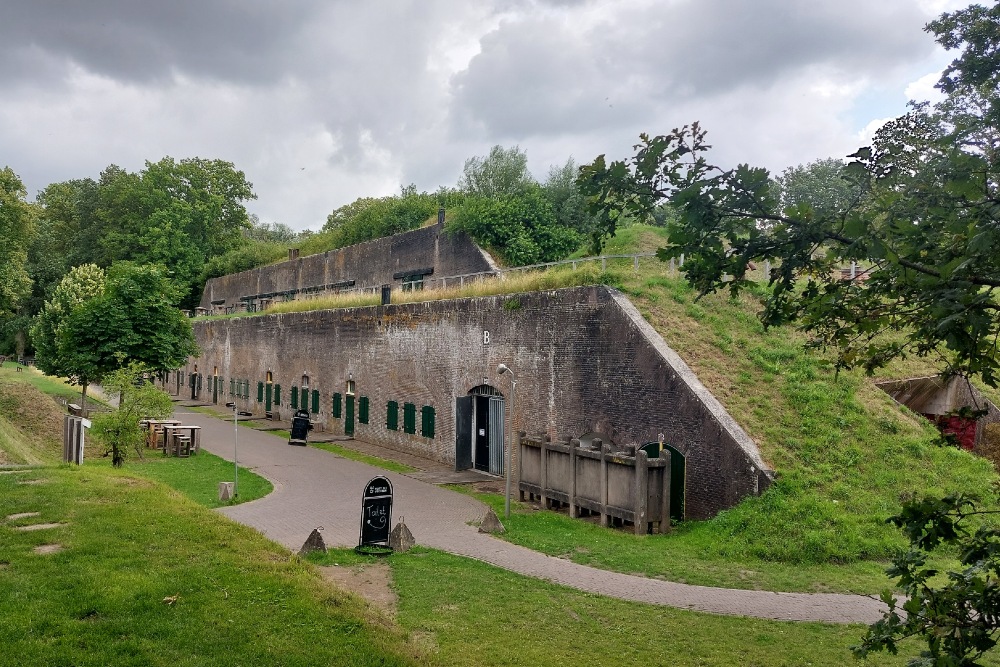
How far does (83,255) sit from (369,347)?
161ft

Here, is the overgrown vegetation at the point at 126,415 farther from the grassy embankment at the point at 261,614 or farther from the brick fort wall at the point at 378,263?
the brick fort wall at the point at 378,263

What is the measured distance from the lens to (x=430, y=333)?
2192 cm

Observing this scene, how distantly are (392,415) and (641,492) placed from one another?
42.2 feet

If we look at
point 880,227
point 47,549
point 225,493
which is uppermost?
point 880,227

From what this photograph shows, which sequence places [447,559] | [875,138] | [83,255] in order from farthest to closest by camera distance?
[83,255] → [447,559] → [875,138]

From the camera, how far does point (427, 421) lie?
21.9m

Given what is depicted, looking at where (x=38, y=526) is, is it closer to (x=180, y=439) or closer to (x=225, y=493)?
(x=225, y=493)

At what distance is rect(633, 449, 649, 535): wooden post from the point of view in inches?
486

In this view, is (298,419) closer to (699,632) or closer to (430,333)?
(430,333)

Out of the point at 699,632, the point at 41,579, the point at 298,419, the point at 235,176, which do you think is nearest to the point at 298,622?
the point at 41,579

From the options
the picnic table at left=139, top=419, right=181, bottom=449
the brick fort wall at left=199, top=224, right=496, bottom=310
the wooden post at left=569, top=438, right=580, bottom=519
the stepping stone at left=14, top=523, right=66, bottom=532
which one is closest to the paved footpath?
the picnic table at left=139, top=419, right=181, bottom=449

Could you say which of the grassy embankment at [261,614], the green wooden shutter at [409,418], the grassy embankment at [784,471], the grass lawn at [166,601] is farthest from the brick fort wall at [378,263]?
the grass lawn at [166,601]

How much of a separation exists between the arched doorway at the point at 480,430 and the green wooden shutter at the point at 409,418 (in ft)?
8.99

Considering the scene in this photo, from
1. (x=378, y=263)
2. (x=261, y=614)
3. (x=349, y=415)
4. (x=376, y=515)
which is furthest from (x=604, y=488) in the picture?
(x=378, y=263)
